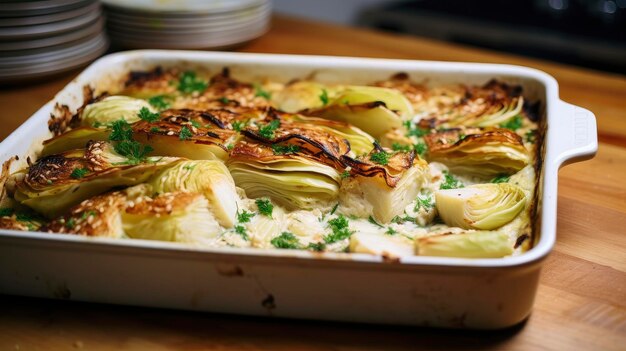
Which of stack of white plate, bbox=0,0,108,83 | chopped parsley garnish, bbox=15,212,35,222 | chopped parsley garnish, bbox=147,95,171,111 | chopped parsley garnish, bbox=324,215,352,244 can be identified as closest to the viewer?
chopped parsley garnish, bbox=324,215,352,244

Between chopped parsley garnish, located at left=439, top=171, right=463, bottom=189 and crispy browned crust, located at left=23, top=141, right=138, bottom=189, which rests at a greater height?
crispy browned crust, located at left=23, top=141, right=138, bottom=189

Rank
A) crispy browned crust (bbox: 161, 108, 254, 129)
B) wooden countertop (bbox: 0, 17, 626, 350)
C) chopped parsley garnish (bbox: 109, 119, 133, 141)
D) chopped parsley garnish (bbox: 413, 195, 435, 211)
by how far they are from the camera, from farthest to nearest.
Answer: crispy browned crust (bbox: 161, 108, 254, 129)
chopped parsley garnish (bbox: 109, 119, 133, 141)
chopped parsley garnish (bbox: 413, 195, 435, 211)
wooden countertop (bbox: 0, 17, 626, 350)

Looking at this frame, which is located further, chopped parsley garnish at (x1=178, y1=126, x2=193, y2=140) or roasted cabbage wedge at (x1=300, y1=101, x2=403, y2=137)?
roasted cabbage wedge at (x1=300, y1=101, x2=403, y2=137)

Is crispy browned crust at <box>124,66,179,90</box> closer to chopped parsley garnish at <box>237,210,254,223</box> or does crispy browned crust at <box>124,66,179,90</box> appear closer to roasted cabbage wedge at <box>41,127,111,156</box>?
roasted cabbage wedge at <box>41,127,111,156</box>

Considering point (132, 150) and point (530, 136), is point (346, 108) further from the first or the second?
point (132, 150)

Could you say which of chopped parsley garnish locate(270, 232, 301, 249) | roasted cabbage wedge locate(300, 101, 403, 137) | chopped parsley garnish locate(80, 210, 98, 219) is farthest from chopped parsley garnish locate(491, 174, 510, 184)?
chopped parsley garnish locate(80, 210, 98, 219)

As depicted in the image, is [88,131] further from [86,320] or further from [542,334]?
[542,334]

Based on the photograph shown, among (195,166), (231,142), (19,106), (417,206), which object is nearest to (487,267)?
(417,206)

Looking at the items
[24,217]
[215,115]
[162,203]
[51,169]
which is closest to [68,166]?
[51,169]
